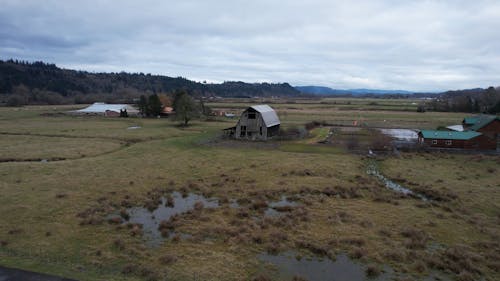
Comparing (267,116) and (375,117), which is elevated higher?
(267,116)

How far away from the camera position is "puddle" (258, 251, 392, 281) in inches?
468

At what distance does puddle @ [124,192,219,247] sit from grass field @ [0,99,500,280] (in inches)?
20.3

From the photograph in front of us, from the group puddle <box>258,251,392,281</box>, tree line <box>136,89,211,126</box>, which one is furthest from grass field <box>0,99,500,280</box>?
tree line <box>136,89,211,126</box>

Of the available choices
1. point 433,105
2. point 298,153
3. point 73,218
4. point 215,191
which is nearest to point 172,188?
point 215,191

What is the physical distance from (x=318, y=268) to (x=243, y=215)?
20.6 feet

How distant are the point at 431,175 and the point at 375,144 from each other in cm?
1457

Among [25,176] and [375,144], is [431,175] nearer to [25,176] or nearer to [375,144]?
[375,144]

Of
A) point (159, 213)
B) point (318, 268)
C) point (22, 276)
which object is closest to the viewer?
point (22, 276)

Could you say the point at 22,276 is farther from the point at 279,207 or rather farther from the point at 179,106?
the point at 179,106

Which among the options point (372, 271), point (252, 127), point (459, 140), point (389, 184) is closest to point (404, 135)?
point (459, 140)

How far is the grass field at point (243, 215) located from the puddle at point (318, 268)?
1.39 feet

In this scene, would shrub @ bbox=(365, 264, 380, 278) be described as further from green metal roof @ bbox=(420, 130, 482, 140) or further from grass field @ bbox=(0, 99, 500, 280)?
green metal roof @ bbox=(420, 130, 482, 140)

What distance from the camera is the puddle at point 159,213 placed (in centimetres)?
1509

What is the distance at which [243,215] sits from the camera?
1773cm
